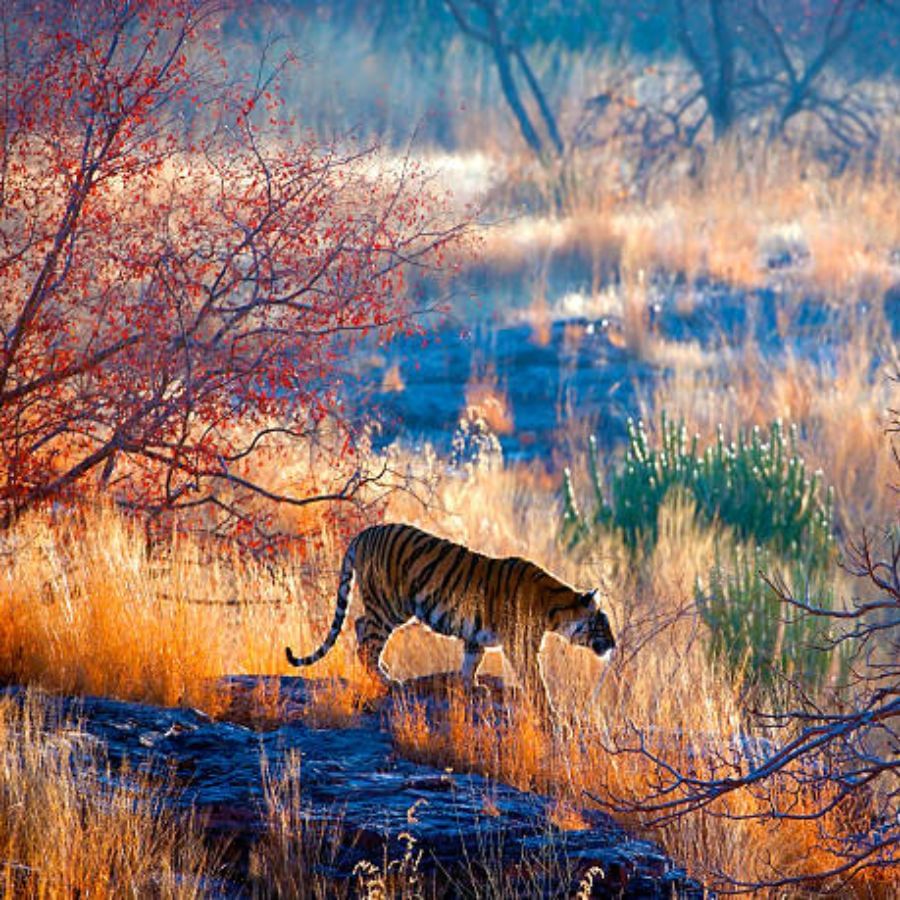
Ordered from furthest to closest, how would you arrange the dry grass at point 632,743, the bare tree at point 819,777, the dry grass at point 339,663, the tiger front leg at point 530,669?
the tiger front leg at point 530,669
the dry grass at point 339,663
the dry grass at point 632,743
the bare tree at point 819,777

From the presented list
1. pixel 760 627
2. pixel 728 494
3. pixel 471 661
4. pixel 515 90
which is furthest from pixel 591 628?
pixel 515 90

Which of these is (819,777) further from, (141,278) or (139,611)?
(141,278)

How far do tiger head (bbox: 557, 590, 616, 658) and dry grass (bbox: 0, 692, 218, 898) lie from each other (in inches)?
79.2

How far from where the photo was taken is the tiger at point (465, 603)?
6.50m

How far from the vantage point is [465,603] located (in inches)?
260

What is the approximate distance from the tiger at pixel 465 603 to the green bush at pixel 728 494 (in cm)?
385

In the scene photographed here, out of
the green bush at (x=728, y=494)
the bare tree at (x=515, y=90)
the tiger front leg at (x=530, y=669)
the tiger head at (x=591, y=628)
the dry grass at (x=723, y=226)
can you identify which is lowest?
the tiger front leg at (x=530, y=669)

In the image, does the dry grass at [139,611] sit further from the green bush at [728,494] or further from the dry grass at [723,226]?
the dry grass at [723,226]

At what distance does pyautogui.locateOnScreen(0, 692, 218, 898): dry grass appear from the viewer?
429 cm

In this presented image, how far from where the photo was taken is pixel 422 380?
15.7 metres

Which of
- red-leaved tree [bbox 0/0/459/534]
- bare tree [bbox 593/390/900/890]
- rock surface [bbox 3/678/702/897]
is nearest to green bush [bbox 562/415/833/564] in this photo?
red-leaved tree [bbox 0/0/459/534]

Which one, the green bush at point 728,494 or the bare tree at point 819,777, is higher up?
the green bush at point 728,494

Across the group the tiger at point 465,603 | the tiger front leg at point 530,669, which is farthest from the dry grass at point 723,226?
the tiger front leg at point 530,669

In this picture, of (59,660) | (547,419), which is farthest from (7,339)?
(547,419)
